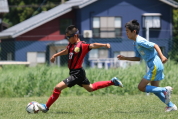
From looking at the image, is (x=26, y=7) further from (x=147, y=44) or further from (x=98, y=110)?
(x=147, y=44)

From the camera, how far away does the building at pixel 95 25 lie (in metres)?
33.4

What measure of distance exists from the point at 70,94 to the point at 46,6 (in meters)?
35.4

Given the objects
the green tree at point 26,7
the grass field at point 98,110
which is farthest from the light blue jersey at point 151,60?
the green tree at point 26,7

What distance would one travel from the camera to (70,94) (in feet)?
42.4

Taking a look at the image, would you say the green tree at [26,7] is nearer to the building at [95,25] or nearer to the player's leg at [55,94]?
the building at [95,25]

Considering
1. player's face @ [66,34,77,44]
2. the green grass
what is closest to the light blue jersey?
player's face @ [66,34,77,44]

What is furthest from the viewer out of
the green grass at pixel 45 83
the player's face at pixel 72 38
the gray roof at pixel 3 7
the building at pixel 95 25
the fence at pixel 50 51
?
the building at pixel 95 25

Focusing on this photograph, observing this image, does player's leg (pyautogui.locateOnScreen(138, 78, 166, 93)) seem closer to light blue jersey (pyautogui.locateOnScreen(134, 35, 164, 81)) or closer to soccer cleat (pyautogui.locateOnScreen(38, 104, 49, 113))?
light blue jersey (pyautogui.locateOnScreen(134, 35, 164, 81))

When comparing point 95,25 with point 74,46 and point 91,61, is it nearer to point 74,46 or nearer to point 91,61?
point 91,61

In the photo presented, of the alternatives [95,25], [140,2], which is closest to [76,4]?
[95,25]

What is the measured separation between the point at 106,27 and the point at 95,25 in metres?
0.79

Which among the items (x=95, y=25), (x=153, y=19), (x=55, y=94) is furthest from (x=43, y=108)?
(x=153, y=19)

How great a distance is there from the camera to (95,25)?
3478cm

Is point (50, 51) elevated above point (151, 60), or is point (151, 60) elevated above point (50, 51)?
point (151, 60)
